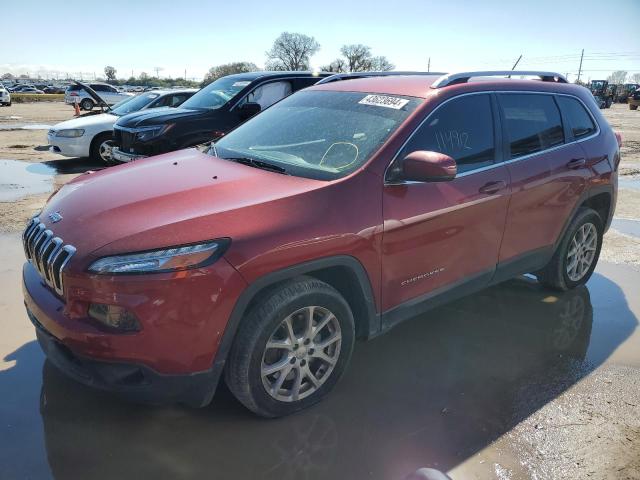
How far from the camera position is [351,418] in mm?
2812

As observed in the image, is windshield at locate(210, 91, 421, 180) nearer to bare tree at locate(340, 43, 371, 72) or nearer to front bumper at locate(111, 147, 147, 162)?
front bumper at locate(111, 147, 147, 162)

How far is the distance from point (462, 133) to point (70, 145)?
8.86 metres

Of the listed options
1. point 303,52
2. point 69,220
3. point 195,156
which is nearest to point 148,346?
point 69,220

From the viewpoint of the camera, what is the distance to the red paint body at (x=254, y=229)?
2.27m

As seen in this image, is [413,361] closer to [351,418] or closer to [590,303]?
[351,418]

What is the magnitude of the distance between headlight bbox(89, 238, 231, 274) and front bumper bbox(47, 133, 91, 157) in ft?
28.8

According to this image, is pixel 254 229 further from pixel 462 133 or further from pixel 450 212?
pixel 462 133

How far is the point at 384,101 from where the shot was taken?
3.30 m

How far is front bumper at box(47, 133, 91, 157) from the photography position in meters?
9.96

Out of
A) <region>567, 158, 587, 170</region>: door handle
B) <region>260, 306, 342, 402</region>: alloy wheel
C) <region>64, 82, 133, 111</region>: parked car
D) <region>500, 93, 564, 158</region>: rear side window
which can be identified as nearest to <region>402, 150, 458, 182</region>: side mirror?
<region>260, 306, 342, 402</region>: alloy wheel

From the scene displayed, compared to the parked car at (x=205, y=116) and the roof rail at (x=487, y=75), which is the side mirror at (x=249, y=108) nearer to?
the parked car at (x=205, y=116)

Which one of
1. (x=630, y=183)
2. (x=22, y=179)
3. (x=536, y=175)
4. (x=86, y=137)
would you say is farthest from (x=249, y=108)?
(x=630, y=183)

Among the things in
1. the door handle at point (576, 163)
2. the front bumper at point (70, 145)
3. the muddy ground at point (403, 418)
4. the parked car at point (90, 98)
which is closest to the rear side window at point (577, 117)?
the door handle at point (576, 163)

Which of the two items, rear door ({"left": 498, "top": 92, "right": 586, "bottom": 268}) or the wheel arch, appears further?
rear door ({"left": 498, "top": 92, "right": 586, "bottom": 268})
